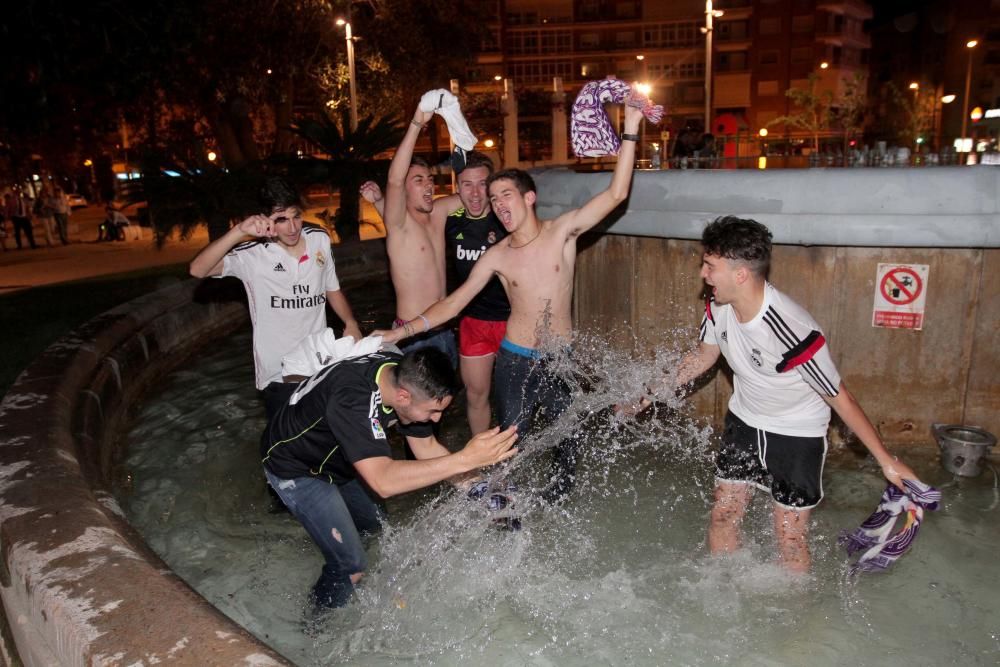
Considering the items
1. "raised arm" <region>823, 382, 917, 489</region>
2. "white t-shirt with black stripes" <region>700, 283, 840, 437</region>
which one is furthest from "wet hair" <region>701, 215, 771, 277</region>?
"raised arm" <region>823, 382, 917, 489</region>

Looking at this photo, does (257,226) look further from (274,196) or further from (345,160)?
(345,160)

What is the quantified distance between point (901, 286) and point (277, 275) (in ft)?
13.3

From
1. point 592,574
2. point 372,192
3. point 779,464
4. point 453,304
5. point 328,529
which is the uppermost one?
point 372,192

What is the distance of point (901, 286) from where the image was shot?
509 centimetres

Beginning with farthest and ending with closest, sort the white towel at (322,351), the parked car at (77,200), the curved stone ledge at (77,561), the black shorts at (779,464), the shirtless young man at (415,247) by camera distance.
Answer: the parked car at (77,200), the shirtless young man at (415,247), the white towel at (322,351), the black shorts at (779,464), the curved stone ledge at (77,561)

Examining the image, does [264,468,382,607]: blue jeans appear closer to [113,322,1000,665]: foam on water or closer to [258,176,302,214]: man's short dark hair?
[113,322,1000,665]: foam on water

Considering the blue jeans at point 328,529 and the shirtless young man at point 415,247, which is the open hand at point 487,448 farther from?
the shirtless young man at point 415,247

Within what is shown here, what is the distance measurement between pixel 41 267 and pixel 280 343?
12389 millimetres

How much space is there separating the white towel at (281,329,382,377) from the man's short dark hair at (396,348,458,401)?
654 millimetres

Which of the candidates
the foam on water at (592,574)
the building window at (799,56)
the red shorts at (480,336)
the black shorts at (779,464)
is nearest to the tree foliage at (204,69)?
the foam on water at (592,574)

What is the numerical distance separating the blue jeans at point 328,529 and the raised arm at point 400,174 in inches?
83.5

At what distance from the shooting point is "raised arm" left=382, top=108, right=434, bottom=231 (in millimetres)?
5016

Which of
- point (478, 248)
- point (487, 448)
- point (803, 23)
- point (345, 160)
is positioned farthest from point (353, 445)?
point (803, 23)

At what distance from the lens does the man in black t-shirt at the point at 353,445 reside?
318 centimetres
